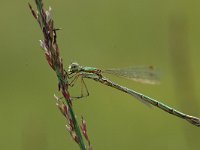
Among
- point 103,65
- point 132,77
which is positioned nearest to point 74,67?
point 132,77

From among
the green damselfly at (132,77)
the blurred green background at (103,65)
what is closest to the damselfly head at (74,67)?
the green damselfly at (132,77)

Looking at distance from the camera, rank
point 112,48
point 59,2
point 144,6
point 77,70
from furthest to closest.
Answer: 1. point 59,2
2. point 144,6
3. point 112,48
4. point 77,70

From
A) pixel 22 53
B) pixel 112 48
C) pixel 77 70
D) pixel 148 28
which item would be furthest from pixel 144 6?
pixel 77 70

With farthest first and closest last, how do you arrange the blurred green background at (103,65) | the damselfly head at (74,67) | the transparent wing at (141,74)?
the blurred green background at (103,65) → the transparent wing at (141,74) → the damselfly head at (74,67)

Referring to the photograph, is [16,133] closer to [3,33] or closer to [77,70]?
[3,33]

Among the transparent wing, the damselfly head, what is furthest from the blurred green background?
the damselfly head

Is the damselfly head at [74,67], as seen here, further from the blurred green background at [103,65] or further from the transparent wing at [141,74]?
the blurred green background at [103,65]
